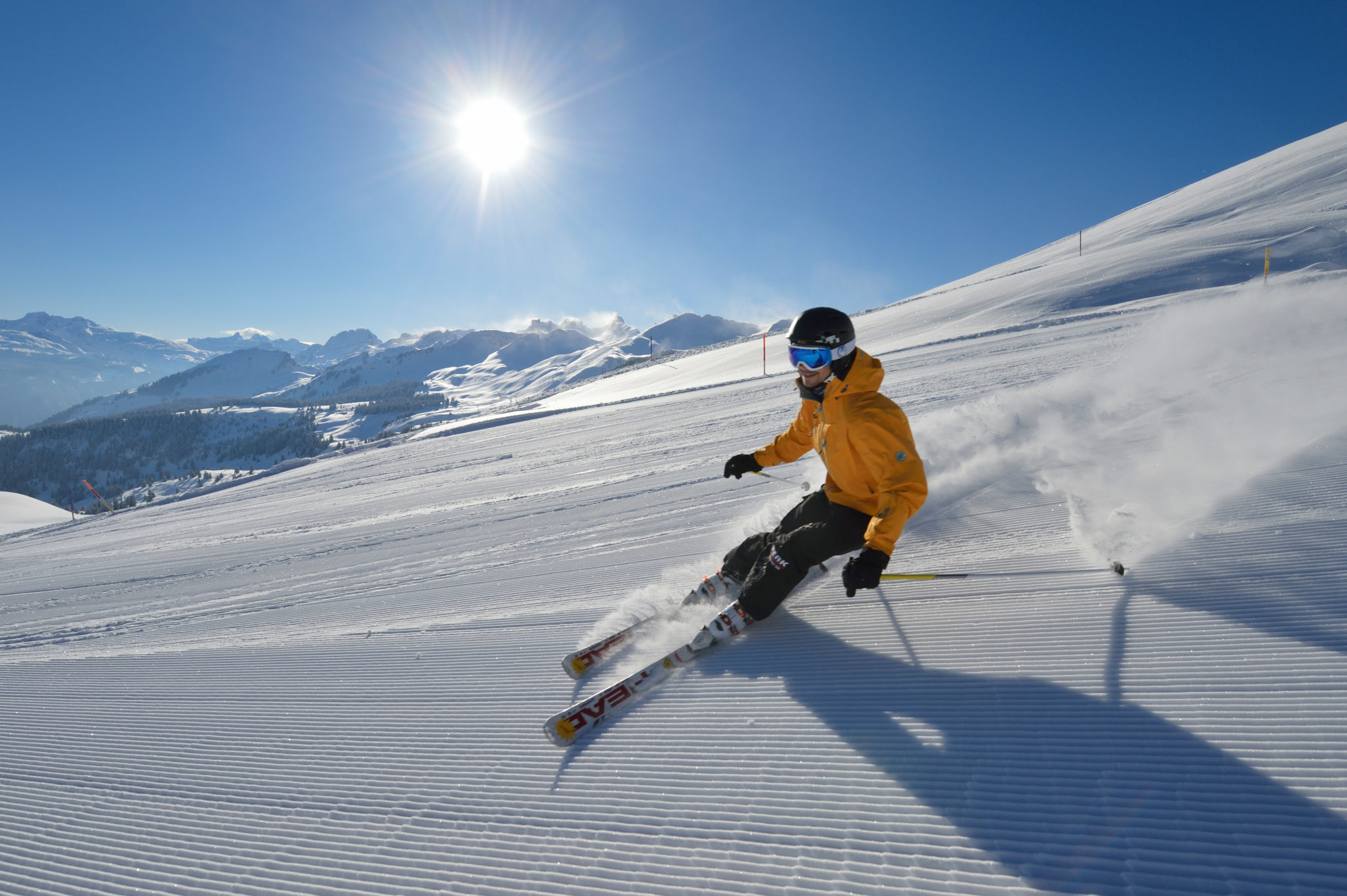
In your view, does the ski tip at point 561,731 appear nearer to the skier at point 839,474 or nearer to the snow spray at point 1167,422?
the skier at point 839,474

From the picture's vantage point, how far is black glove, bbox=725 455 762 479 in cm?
439

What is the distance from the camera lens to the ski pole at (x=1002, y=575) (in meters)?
3.06

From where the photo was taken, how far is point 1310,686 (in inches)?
82.6

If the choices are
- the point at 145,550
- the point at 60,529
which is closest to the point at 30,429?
the point at 60,529

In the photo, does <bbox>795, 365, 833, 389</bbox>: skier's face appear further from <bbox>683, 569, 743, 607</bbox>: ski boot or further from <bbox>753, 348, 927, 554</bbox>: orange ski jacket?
<bbox>683, 569, 743, 607</bbox>: ski boot

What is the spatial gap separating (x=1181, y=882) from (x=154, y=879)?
3820mm

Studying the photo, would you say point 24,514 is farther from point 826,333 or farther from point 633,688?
point 826,333

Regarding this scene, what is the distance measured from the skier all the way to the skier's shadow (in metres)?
0.68

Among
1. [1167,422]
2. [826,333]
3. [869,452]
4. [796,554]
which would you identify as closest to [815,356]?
[826,333]

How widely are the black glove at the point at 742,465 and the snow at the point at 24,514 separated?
73.9 ft

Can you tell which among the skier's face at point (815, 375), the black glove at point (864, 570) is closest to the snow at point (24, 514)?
the skier's face at point (815, 375)

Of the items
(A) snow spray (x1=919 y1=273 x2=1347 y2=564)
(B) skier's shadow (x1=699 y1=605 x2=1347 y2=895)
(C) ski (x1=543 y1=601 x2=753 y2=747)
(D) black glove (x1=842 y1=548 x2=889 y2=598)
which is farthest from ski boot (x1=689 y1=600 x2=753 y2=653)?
(A) snow spray (x1=919 y1=273 x2=1347 y2=564)

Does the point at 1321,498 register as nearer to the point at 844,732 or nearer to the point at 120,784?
the point at 844,732

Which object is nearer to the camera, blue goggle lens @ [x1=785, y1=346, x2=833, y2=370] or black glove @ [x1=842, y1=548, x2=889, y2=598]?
black glove @ [x1=842, y1=548, x2=889, y2=598]
